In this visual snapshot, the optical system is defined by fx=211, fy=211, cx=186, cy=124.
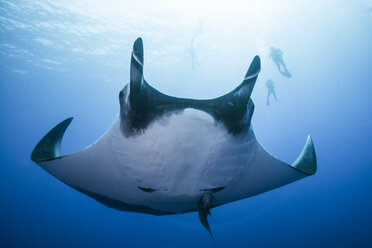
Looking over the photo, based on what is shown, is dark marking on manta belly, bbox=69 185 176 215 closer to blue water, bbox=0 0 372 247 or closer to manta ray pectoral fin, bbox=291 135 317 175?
manta ray pectoral fin, bbox=291 135 317 175

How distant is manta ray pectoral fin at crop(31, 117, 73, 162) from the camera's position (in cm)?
199

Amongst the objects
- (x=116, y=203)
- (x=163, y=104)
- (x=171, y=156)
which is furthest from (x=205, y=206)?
(x=163, y=104)

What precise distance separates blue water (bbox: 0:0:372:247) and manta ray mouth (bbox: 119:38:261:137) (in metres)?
15.0

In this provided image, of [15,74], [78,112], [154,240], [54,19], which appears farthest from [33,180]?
[54,19]

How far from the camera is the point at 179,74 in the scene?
24.6 m

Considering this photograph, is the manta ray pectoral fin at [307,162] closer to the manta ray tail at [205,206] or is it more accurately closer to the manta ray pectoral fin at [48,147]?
the manta ray tail at [205,206]

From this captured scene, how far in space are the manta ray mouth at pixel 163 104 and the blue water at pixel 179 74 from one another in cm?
1497

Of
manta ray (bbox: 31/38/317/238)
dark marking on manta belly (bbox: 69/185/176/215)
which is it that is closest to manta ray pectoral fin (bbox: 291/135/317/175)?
manta ray (bbox: 31/38/317/238)

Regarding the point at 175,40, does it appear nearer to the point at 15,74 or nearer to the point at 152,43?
the point at 152,43

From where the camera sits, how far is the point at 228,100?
1.52 meters

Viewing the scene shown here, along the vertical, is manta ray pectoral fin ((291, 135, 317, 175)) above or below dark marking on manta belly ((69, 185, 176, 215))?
above

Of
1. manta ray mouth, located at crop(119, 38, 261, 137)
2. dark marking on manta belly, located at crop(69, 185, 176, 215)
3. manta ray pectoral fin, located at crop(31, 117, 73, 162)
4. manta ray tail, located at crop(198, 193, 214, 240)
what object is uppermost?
manta ray mouth, located at crop(119, 38, 261, 137)

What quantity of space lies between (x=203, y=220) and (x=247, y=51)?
22592 mm

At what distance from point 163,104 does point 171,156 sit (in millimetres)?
449
